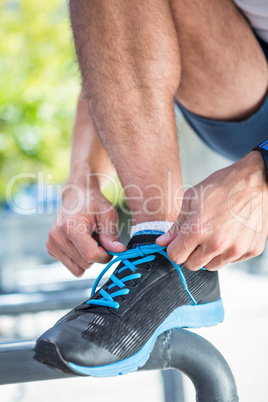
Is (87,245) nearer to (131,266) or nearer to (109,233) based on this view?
(109,233)

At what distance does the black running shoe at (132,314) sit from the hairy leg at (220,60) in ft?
1.96

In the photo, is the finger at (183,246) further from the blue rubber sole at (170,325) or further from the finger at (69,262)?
the finger at (69,262)

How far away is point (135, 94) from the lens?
0.97 metres

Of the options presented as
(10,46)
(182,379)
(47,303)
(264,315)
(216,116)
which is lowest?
(10,46)

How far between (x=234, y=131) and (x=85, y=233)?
0.60 m

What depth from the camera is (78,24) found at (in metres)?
1.02

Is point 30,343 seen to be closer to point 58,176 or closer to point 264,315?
point 264,315

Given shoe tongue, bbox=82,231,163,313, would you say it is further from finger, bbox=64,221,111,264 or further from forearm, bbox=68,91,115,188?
forearm, bbox=68,91,115,188

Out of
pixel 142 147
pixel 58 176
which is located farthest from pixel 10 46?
pixel 142 147

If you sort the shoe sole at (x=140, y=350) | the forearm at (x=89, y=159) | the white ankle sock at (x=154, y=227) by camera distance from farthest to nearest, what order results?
the forearm at (x=89, y=159) < the white ankle sock at (x=154, y=227) < the shoe sole at (x=140, y=350)

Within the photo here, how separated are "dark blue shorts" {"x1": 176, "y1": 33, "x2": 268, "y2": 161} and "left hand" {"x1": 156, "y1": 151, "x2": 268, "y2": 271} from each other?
1.55ft

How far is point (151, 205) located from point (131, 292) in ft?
0.64

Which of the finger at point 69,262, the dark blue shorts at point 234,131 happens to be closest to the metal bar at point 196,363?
the finger at point 69,262

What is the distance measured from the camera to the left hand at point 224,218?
822 mm
